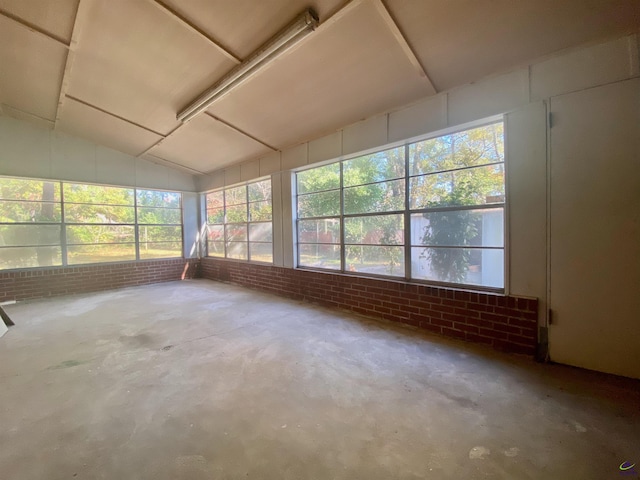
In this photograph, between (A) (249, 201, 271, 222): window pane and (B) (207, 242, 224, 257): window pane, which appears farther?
(B) (207, 242, 224, 257): window pane

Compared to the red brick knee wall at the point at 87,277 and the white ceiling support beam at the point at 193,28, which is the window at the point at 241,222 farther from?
the white ceiling support beam at the point at 193,28

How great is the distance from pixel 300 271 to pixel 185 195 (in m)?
4.92

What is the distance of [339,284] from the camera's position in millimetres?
4781

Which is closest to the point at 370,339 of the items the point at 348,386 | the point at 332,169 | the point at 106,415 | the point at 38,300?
the point at 348,386

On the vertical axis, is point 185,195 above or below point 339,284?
above

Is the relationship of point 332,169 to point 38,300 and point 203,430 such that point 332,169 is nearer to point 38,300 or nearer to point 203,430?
point 203,430

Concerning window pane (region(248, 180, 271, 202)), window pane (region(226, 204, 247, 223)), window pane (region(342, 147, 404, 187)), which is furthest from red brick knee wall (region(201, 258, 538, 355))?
window pane (region(226, 204, 247, 223))

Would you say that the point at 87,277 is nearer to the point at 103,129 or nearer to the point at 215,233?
the point at 215,233

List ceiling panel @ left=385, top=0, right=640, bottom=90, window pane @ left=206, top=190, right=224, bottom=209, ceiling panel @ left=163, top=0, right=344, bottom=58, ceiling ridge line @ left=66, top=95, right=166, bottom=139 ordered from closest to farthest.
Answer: ceiling panel @ left=385, top=0, right=640, bottom=90
ceiling panel @ left=163, top=0, right=344, bottom=58
ceiling ridge line @ left=66, top=95, right=166, bottom=139
window pane @ left=206, top=190, right=224, bottom=209

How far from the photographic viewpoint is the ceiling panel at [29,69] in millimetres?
3322

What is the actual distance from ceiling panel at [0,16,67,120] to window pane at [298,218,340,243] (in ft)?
13.8

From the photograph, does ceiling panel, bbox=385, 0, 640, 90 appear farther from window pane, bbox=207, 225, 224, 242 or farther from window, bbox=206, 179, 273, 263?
window pane, bbox=207, 225, 224, 242

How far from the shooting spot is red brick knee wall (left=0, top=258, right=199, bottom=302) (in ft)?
18.7

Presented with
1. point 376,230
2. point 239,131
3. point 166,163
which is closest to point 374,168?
point 376,230
